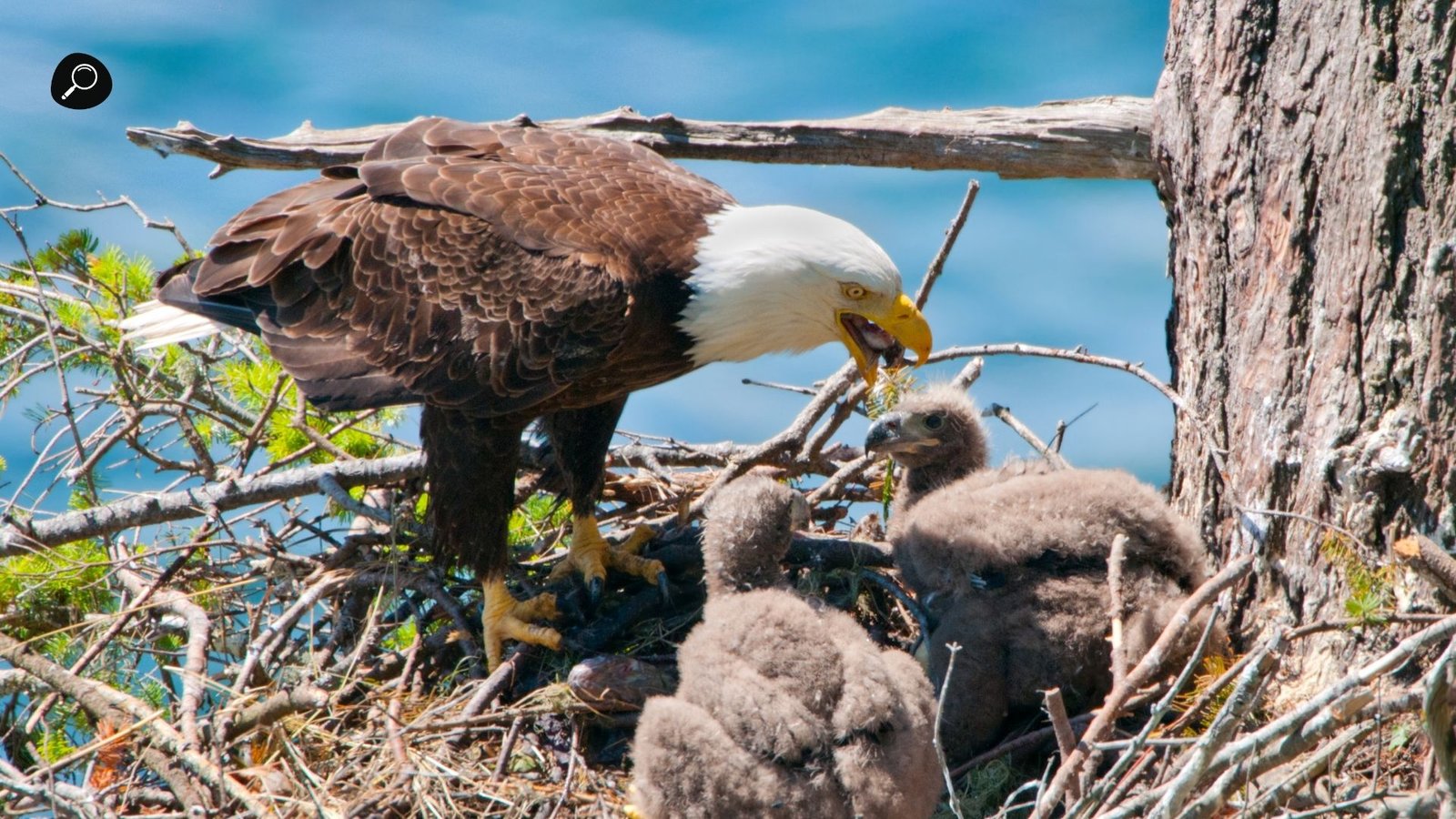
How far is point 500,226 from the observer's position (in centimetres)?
443

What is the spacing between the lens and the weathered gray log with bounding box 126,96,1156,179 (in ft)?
15.4

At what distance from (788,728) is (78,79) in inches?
154

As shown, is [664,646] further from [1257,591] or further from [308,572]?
[1257,591]

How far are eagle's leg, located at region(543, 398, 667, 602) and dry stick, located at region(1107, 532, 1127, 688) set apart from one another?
5.83 ft

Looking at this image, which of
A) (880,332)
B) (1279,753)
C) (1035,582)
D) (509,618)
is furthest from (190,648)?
(1279,753)

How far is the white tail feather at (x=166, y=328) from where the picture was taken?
5.09 meters

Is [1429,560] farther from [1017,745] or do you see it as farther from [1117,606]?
[1017,745]

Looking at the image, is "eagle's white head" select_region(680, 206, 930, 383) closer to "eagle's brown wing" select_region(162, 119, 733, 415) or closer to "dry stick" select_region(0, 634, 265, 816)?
"eagle's brown wing" select_region(162, 119, 733, 415)

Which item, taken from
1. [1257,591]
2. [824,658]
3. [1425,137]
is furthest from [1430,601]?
[824,658]

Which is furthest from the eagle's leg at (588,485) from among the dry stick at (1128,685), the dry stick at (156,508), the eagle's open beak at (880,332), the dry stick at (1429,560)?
the dry stick at (1429,560)

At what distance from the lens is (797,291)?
449cm

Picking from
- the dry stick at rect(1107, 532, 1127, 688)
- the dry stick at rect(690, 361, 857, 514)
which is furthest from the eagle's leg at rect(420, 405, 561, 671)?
the dry stick at rect(1107, 532, 1127, 688)

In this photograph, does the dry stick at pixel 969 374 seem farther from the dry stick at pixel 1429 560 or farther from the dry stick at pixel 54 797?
the dry stick at pixel 54 797

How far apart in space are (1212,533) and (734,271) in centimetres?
168
